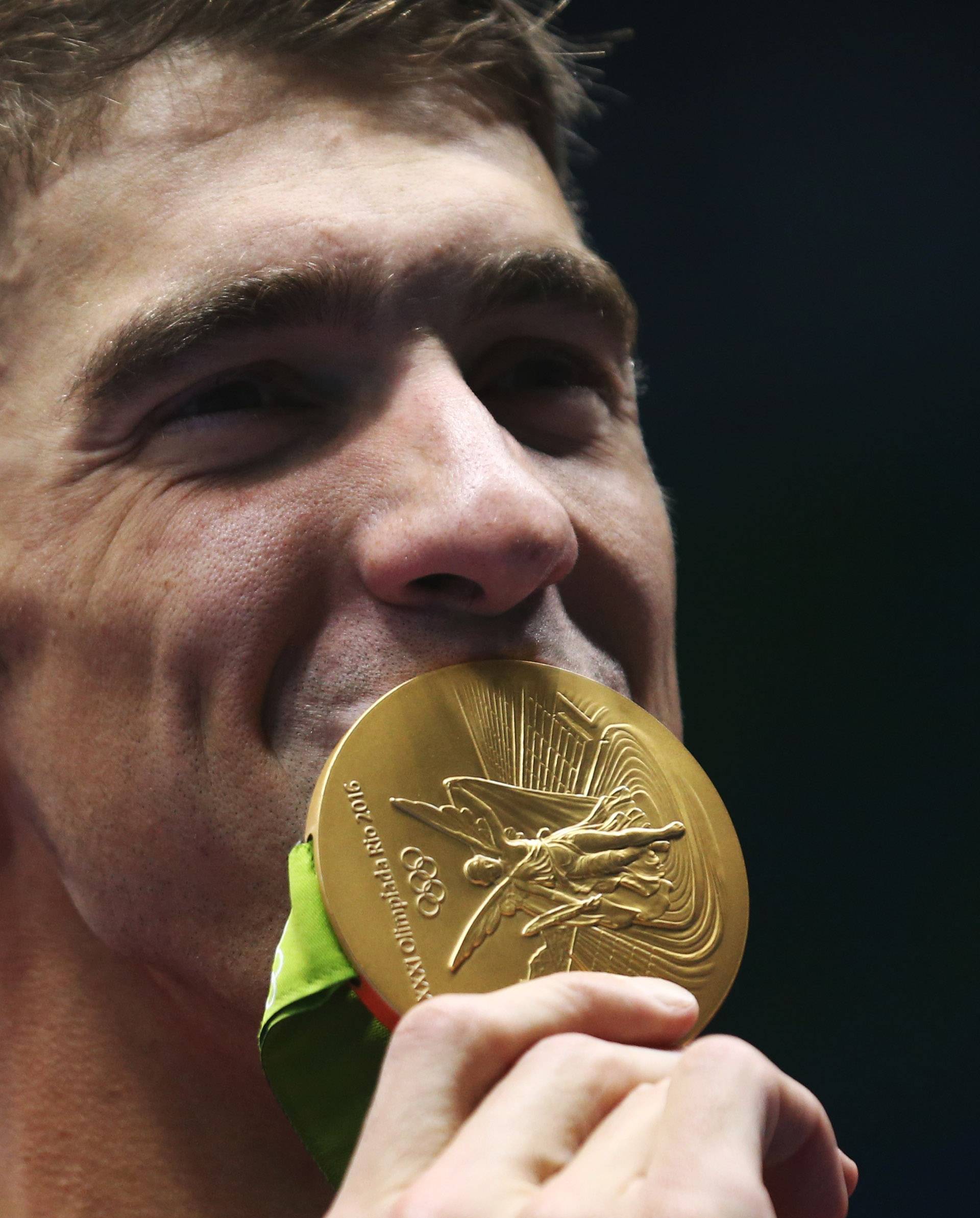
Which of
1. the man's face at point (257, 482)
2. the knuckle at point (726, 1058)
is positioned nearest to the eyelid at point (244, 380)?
the man's face at point (257, 482)

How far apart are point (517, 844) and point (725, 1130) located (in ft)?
1.34

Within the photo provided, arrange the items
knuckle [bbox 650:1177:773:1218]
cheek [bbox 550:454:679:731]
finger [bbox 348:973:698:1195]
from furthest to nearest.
→ cheek [bbox 550:454:679:731] → finger [bbox 348:973:698:1195] → knuckle [bbox 650:1177:773:1218]

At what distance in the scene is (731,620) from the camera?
2748 mm

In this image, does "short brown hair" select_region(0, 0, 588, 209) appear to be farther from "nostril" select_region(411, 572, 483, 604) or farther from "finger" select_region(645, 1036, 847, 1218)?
"finger" select_region(645, 1036, 847, 1218)

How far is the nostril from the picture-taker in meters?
1.27

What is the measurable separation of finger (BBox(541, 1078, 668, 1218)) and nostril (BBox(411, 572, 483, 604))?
0.53m

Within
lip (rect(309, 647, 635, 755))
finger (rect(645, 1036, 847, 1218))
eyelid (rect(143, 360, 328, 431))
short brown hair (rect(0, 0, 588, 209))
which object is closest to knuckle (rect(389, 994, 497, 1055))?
finger (rect(645, 1036, 847, 1218))

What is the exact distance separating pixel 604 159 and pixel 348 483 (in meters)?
1.75

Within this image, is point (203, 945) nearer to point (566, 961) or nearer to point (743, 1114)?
point (566, 961)

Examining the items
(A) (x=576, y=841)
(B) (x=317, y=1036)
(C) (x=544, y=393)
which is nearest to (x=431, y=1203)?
(B) (x=317, y=1036)

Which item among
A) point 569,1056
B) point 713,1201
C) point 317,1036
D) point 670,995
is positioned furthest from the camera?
point 317,1036

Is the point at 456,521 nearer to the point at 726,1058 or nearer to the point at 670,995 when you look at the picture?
the point at 670,995

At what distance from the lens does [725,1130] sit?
771 millimetres

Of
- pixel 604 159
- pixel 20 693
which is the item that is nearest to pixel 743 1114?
pixel 20 693
